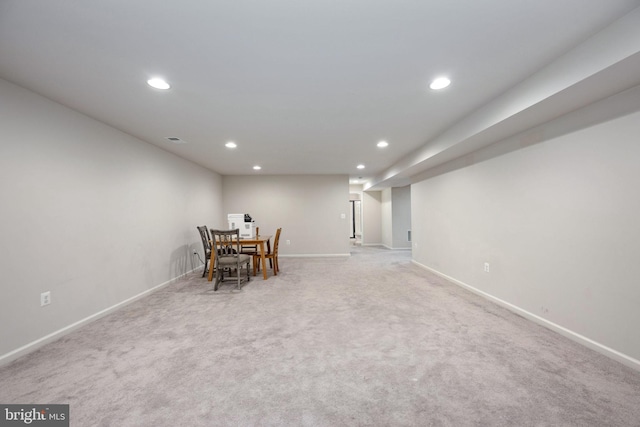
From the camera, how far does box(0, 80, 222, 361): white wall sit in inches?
86.0

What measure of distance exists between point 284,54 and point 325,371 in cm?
243

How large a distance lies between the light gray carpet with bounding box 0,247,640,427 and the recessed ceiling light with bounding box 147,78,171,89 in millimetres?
2413

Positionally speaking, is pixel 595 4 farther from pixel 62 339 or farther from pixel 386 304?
pixel 62 339

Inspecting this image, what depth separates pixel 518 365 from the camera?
1.97 metres

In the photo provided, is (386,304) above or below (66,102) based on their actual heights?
below

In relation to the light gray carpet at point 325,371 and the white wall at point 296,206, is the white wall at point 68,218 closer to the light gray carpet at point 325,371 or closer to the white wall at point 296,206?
the light gray carpet at point 325,371

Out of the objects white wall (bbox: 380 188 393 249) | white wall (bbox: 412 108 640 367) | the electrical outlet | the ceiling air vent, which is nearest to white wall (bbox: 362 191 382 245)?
white wall (bbox: 380 188 393 249)

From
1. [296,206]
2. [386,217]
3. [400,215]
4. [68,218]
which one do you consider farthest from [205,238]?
[386,217]

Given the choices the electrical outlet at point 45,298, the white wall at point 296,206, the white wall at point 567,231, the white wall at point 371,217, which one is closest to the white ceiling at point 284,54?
the white wall at point 567,231

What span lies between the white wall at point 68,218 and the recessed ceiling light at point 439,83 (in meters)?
3.76

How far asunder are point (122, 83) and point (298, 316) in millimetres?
2954

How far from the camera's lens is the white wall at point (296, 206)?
24.4ft

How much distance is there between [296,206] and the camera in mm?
7477

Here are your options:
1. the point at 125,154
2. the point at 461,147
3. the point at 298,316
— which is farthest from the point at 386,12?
the point at 125,154
